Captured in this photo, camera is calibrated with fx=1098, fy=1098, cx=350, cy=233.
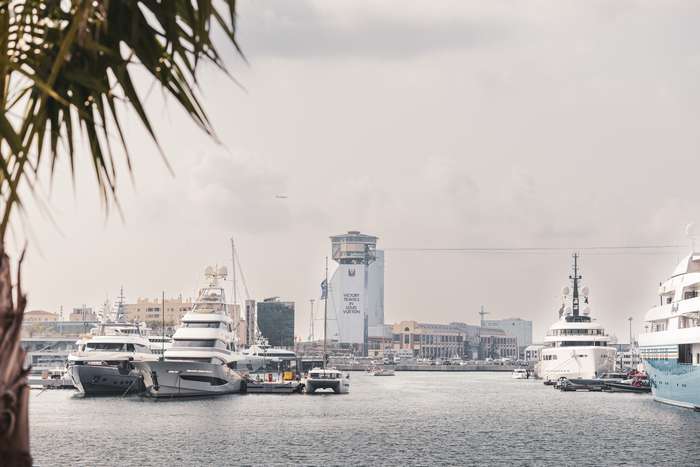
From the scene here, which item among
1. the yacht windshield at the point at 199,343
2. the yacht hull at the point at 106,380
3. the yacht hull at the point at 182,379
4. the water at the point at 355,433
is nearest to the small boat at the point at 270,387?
the yacht windshield at the point at 199,343

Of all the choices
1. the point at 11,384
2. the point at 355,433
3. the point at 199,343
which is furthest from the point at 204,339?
the point at 11,384

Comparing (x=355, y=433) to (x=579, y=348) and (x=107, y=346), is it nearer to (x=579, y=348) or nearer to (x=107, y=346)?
(x=107, y=346)

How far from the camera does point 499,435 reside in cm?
6344

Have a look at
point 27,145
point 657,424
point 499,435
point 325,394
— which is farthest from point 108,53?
point 325,394

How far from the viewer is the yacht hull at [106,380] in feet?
339

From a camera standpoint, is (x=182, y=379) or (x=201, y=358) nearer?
(x=182, y=379)

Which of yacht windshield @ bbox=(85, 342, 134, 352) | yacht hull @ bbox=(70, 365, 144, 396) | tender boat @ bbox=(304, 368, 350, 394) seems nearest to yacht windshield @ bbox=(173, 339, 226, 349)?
yacht hull @ bbox=(70, 365, 144, 396)

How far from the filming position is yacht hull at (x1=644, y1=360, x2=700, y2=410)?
69500mm

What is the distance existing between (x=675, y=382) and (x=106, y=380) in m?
54.2

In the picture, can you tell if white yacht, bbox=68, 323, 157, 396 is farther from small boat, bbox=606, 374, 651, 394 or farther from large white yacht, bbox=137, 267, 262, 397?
small boat, bbox=606, 374, 651, 394

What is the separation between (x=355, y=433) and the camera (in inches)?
2515

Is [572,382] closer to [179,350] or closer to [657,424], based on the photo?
[179,350]

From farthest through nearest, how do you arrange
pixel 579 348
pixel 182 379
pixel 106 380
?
pixel 579 348, pixel 106 380, pixel 182 379

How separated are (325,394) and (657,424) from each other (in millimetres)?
51380
